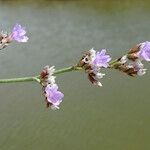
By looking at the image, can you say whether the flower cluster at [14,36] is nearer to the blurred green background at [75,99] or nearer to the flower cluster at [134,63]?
the flower cluster at [134,63]

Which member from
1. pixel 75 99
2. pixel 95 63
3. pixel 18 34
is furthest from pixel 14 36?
pixel 75 99

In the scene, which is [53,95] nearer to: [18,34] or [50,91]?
[50,91]

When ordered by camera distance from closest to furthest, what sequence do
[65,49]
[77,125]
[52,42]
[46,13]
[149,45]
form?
[149,45]
[77,125]
[65,49]
[52,42]
[46,13]

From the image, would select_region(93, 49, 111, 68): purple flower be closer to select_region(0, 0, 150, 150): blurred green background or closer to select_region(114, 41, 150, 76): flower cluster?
select_region(114, 41, 150, 76): flower cluster

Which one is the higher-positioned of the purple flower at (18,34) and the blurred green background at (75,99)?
the blurred green background at (75,99)

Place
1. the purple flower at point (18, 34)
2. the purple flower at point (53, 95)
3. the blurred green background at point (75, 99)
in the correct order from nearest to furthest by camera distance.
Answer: the purple flower at point (53, 95) < the purple flower at point (18, 34) < the blurred green background at point (75, 99)

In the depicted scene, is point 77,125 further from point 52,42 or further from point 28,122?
point 52,42

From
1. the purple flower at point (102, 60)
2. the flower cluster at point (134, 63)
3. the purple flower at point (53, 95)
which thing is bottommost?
the purple flower at point (53, 95)

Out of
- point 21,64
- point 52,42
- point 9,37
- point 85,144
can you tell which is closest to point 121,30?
point 52,42

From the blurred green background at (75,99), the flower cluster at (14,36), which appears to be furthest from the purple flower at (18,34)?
the blurred green background at (75,99)
